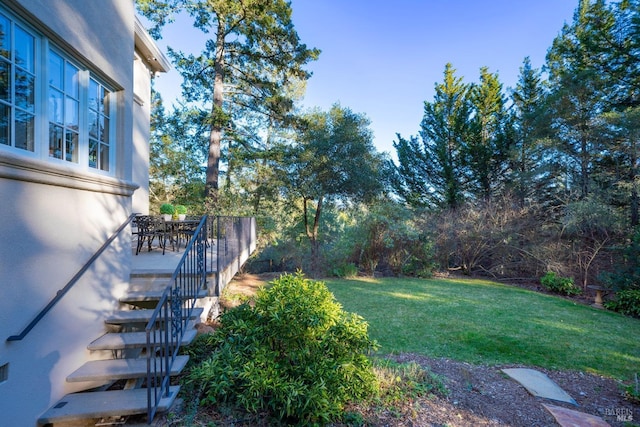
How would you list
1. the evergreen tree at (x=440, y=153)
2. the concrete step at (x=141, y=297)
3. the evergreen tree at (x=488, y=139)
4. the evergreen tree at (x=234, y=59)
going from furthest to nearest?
the evergreen tree at (x=440, y=153), the evergreen tree at (x=488, y=139), the evergreen tree at (x=234, y=59), the concrete step at (x=141, y=297)

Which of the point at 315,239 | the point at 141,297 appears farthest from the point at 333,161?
the point at 141,297

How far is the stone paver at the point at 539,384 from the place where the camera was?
3369mm

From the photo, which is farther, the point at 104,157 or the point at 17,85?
the point at 104,157

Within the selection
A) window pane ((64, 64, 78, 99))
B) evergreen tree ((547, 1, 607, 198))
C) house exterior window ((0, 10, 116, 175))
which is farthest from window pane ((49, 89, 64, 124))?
evergreen tree ((547, 1, 607, 198))

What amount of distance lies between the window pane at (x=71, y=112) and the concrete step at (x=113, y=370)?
2.59 meters

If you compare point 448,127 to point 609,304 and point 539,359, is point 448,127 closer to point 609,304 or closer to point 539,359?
point 609,304

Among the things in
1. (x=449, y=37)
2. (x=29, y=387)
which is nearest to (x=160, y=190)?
(x=29, y=387)

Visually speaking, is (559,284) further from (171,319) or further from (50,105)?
(50,105)

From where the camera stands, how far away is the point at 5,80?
7.70 ft

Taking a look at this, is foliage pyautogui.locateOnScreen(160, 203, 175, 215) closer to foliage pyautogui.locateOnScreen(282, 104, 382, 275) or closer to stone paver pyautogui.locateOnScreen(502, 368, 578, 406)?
foliage pyautogui.locateOnScreen(282, 104, 382, 275)

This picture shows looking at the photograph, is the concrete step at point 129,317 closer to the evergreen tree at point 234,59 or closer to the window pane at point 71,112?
the window pane at point 71,112

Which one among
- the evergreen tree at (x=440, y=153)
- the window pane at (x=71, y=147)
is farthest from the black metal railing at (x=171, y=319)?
the evergreen tree at (x=440, y=153)

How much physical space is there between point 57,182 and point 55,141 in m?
0.53

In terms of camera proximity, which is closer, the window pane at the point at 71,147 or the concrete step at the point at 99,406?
the concrete step at the point at 99,406
